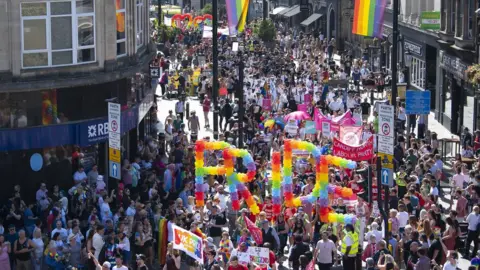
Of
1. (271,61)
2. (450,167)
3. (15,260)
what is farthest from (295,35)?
(15,260)

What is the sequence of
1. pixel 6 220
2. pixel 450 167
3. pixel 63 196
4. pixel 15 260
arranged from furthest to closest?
pixel 450 167, pixel 63 196, pixel 6 220, pixel 15 260

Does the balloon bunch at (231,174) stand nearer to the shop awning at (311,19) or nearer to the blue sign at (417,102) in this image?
the blue sign at (417,102)

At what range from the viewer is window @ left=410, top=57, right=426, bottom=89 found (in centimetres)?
5072

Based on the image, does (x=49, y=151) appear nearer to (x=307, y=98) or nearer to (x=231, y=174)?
(x=231, y=174)

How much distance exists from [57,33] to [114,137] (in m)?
5.48

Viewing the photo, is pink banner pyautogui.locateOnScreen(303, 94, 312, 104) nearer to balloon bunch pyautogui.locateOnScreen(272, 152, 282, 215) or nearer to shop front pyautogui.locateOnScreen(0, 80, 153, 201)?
shop front pyautogui.locateOnScreen(0, 80, 153, 201)

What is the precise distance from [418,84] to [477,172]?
22086mm

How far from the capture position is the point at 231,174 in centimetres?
2820

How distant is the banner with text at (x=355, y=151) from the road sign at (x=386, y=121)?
13.0ft

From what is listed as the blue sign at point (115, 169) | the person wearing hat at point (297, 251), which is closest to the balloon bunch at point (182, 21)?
the blue sign at point (115, 169)

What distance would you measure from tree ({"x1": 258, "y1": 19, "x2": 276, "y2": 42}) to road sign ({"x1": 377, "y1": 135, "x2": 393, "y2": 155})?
46.6m

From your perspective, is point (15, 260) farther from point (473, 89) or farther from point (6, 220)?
point (473, 89)

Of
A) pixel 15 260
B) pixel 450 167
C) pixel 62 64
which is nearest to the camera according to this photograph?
pixel 15 260

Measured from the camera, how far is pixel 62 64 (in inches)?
1206
